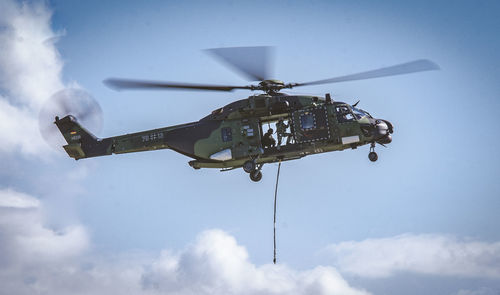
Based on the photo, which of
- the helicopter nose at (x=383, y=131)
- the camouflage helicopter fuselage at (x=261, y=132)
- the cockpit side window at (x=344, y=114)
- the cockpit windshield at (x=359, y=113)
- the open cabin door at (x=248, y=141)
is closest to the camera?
the helicopter nose at (x=383, y=131)

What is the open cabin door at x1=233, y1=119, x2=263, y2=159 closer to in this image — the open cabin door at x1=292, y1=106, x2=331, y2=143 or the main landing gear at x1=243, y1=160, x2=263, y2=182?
the main landing gear at x1=243, y1=160, x2=263, y2=182

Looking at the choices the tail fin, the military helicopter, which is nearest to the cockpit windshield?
the military helicopter

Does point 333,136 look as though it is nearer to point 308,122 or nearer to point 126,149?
point 308,122

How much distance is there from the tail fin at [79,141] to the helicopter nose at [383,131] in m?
→ 12.8

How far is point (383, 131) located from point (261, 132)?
5342 mm

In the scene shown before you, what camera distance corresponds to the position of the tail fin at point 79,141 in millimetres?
27344

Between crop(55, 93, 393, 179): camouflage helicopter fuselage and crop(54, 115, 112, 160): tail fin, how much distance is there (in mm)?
2410

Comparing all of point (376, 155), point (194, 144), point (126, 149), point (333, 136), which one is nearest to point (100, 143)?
point (126, 149)

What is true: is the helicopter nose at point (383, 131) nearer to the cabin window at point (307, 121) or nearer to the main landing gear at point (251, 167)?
the cabin window at point (307, 121)

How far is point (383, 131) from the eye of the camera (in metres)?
24.0

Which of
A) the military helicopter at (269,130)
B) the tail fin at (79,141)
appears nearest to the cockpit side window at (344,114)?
the military helicopter at (269,130)

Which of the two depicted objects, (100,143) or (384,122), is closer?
(384,122)

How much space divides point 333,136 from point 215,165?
18.3 ft

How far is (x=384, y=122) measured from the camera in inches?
961
